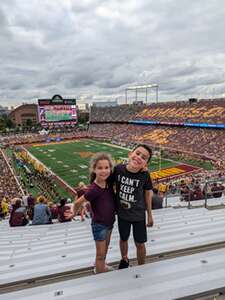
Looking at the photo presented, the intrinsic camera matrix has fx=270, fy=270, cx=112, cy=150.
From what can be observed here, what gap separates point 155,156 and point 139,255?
1349 inches

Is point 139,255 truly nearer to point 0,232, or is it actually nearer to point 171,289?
point 171,289

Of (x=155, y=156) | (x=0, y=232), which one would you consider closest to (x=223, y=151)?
(x=155, y=156)

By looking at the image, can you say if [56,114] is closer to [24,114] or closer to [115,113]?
[115,113]

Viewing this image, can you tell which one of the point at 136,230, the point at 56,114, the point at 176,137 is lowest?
the point at 176,137

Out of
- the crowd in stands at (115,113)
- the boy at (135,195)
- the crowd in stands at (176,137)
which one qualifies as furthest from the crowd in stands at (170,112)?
the boy at (135,195)

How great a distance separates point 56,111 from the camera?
186 feet

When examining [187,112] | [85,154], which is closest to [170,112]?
[187,112]

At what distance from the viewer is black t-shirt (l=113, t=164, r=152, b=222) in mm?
2998

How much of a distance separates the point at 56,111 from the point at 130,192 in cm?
5574

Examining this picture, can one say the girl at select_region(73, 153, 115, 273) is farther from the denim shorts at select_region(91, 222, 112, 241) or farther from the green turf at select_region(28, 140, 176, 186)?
the green turf at select_region(28, 140, 176, 186)

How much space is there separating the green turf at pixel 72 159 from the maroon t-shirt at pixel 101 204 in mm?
23330

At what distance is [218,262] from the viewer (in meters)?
2.74

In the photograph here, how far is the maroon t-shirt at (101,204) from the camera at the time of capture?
9.89 ft

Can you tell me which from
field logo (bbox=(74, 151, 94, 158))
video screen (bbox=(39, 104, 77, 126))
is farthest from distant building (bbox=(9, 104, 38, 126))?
field logo (bbox=(74, 151, 94, 158))
